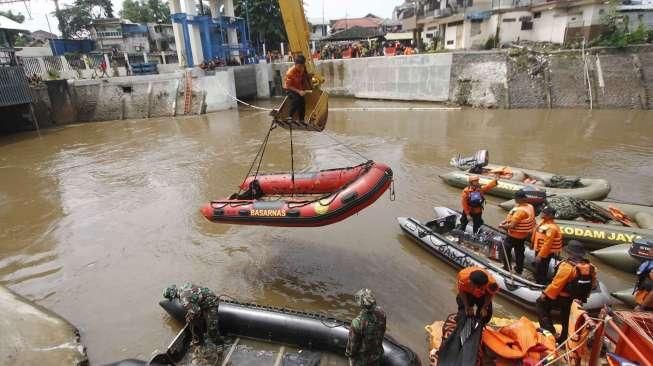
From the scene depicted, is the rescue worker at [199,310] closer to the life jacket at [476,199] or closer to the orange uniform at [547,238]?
the orange uniform at [547,238]

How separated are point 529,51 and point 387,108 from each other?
23.3 feet

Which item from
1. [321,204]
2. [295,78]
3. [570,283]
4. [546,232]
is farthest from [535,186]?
[295,78]

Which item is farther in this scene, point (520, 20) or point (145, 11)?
point (145, 11)

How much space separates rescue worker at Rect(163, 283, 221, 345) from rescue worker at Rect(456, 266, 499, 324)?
2666mm

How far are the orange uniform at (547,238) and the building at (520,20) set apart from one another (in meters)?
17.9

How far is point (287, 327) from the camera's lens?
4426 millimetres

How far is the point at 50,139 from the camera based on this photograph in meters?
17.7

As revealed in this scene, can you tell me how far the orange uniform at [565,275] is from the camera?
376 centimetres

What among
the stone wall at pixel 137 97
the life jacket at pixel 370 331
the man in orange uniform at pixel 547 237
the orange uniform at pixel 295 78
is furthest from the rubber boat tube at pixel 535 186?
the stone wall at pixel 137 97

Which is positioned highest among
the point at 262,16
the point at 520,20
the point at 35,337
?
the point at 262,16

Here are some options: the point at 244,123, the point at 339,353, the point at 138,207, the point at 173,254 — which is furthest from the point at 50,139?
the point at 339,353

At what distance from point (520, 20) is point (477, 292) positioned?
73.6ft

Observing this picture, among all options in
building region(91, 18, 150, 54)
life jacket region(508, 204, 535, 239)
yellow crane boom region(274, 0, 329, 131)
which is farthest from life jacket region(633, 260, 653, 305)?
building region(91, 18, 150, 54)

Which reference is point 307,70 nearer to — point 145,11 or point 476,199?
point 476,199
